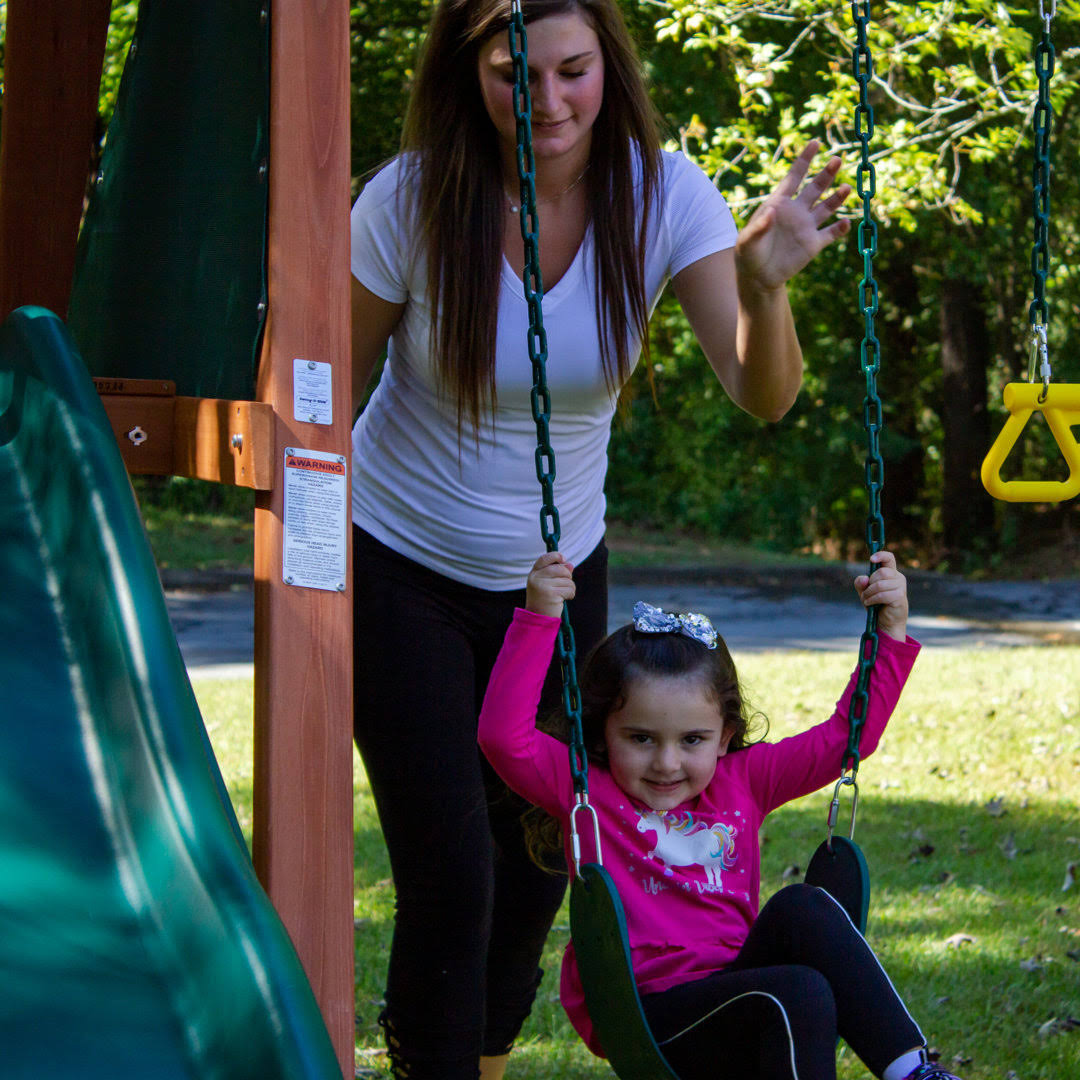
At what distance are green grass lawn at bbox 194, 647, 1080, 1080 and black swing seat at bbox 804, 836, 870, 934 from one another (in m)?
0.97

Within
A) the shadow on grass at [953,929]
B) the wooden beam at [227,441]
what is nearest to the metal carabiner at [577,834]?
the wooden beam at [227,441]

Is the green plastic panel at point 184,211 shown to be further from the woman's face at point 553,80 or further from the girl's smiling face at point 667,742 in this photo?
the girl's smiling face at point 667,742

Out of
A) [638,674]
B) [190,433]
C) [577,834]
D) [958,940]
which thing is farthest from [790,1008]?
[958,940]

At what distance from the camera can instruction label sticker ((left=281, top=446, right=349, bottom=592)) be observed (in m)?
2.05

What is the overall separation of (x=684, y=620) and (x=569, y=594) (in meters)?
0.44

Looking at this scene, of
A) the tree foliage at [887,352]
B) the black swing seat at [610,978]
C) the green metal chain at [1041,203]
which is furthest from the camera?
the tree foliage at [887,352]

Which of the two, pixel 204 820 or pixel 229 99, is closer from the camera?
pixel 204 820

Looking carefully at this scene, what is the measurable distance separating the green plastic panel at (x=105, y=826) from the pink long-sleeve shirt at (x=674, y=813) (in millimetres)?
491

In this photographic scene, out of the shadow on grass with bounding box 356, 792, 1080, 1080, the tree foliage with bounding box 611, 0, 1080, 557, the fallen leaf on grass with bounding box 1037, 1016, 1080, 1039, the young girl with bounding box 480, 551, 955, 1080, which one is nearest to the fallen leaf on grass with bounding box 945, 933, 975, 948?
the shadow on grass with bounding box 356, 792, 1080, 1080

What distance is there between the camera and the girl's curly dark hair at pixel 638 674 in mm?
2422

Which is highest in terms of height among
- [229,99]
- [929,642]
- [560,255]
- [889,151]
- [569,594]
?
[889,151]

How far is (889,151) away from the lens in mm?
6801

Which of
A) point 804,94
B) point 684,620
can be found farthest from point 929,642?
point 684,620

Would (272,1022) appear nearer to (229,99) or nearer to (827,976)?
(827,976)
